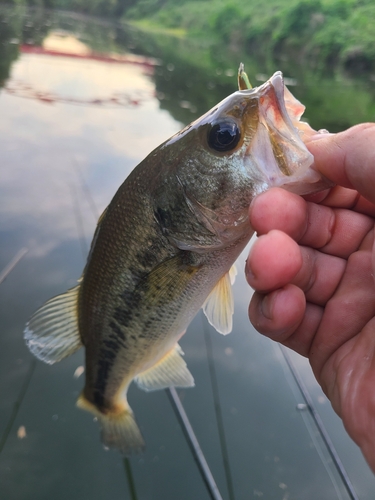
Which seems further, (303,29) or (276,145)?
(303,29)

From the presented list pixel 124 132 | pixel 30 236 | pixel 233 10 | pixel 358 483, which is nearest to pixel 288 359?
pixel 358 483

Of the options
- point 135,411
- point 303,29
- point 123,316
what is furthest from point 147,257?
point 303,29

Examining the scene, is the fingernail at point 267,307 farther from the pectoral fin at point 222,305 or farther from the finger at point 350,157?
the finger at point 350,157

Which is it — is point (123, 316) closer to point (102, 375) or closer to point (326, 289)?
point (102, 375)

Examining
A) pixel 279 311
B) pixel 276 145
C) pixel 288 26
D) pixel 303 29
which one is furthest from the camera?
pixel 288 26

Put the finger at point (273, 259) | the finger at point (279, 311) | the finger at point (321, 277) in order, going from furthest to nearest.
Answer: the finger at point (321, 277) < the finger at point (279, 311) < the finger at point (273, 259)

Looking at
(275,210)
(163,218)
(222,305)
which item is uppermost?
(275,210)

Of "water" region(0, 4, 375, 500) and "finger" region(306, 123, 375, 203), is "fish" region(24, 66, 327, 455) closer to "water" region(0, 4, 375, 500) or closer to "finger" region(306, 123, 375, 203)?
"finger" region(306, 123, 375, 203)

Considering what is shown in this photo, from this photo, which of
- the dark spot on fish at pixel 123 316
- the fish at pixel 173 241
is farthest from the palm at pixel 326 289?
the dark spot on fish at pixel 123 316
